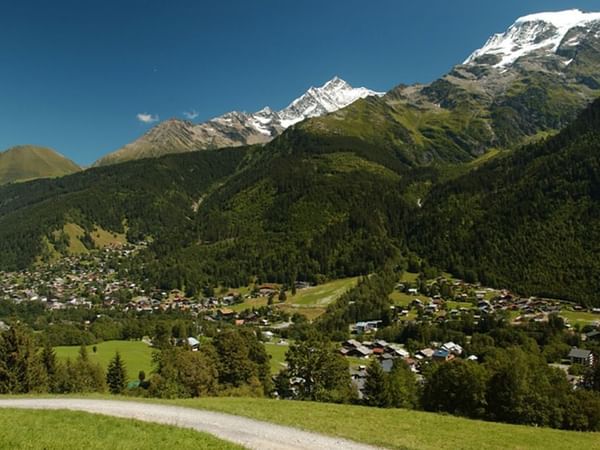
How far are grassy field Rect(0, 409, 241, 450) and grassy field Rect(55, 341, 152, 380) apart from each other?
81988mm

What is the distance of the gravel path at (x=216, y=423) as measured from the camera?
24.7 m

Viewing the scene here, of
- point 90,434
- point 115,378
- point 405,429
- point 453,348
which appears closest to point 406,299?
point 453,348

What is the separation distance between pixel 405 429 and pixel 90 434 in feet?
62.8

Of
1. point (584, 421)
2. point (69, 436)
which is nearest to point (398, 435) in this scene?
point (69, 436)

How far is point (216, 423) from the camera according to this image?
2905 cm

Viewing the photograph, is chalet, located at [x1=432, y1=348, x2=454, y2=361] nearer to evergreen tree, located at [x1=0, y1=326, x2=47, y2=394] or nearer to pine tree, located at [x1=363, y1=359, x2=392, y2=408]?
pine tree, located at [x1=363, y1=359, x2=392, y2=408]

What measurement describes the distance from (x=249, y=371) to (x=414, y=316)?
11400 centimetres

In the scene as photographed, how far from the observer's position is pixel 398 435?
27547mm

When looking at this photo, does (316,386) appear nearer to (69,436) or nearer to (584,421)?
(584,421)

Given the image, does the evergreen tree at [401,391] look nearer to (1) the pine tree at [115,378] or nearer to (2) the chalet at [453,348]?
(1) the pine tree at [115,378]

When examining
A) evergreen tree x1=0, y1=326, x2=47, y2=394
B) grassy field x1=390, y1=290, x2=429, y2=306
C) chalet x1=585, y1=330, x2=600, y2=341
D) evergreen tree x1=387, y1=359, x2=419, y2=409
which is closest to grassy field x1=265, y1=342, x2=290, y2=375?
evergreen tree x1=387, y1=359, x2=419, y2=409

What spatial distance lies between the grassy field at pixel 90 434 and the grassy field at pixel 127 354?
269ft

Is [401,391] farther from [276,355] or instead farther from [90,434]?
[276,355]

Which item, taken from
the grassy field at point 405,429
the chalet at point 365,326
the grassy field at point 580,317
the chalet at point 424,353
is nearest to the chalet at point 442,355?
the chalet at point 424,353
